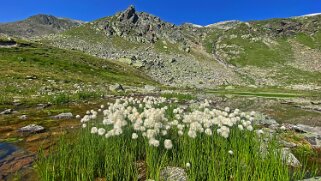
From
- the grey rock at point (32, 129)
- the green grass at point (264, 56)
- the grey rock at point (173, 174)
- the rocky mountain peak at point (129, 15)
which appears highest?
the rocky mountain peak at point (129, 15)

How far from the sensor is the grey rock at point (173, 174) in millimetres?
8344

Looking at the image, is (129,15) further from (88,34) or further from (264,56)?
Result: (264,56)

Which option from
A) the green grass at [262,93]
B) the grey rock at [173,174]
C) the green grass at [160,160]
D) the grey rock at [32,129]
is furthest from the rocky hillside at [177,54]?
the grey rock at [173,174]

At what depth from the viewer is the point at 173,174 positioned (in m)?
8.52

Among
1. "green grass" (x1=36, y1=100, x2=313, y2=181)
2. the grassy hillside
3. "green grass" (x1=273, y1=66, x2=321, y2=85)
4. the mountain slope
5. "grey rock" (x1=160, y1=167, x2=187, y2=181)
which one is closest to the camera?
"green grass" (x1=36, y1=100, x2=313, y2=181)

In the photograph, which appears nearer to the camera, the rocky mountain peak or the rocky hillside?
the rocky hillside

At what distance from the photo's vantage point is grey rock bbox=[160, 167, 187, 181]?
8.34 metres

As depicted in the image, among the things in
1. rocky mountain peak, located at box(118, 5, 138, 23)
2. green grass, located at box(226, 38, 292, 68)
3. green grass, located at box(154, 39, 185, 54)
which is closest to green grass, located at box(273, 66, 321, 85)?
green grass, located at box(226, 38, 292, 68)

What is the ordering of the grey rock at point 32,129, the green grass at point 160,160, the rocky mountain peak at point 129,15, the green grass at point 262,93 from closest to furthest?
the green grass at point 160,160, the grey rock at point 32,129, the green grass at point 262,93, the rocky mountain peak at point 129,15

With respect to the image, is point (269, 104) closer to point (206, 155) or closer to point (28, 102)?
point (28, 102)

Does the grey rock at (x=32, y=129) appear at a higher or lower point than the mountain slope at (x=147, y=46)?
lower

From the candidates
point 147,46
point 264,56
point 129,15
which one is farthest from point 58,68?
point 264,56

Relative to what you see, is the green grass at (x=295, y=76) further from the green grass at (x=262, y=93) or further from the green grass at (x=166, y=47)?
the green grass at (x=262, y=93)

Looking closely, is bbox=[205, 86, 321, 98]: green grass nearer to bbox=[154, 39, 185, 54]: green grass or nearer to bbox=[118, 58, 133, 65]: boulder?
bbox=[118, 58, 133, 65]: boulder
